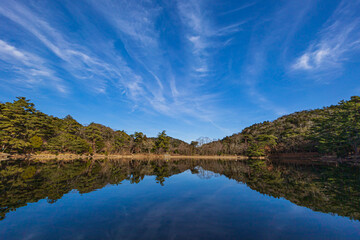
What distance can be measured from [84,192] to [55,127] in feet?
137

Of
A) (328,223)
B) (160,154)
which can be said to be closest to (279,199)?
(328,223)

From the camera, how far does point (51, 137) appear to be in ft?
132

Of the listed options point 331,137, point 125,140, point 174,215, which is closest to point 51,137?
point 125,140

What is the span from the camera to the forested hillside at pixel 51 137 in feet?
98.4

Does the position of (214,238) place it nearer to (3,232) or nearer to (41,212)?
(3,232)

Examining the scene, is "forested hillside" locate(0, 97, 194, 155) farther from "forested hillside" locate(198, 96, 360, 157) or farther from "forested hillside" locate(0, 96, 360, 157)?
"forested hillside" locate(198, 96, 360, 157)

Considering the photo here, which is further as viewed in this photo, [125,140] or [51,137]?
[125,140]

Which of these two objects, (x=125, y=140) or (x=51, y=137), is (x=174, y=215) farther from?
(x=125, y=140)

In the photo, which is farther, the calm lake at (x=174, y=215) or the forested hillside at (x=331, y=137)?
the forested hillside at (x=331, y=137)

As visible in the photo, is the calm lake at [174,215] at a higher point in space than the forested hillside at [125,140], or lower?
lower

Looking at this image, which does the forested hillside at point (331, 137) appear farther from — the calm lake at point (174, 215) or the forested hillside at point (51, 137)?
the calm lake at point (174, 215)

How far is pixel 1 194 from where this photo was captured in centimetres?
762

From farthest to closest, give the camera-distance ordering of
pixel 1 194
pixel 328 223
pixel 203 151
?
pixel 203 151 → pixel 1 194 → pixel 328 223

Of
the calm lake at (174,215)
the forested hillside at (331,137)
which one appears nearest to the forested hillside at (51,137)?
the forested hillside at (331,137)
